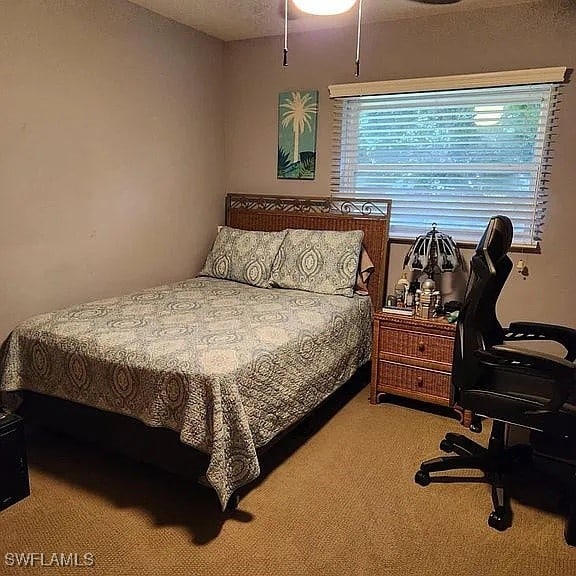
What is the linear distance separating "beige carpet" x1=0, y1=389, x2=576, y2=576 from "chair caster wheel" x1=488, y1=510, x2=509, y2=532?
1.0 inches

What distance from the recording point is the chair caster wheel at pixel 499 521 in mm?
2084

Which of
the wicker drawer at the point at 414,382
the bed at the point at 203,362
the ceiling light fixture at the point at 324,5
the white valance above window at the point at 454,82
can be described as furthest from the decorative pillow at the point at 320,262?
the ceiling light fixture at the point at 324,5

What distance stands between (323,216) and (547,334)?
5.75 feet

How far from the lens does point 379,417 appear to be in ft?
10.1

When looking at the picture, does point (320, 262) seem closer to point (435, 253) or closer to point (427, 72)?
point (435, 253)

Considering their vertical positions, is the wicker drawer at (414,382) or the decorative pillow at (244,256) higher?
the decorative pillow at (244,256)

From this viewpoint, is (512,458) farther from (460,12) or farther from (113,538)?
(460,12)

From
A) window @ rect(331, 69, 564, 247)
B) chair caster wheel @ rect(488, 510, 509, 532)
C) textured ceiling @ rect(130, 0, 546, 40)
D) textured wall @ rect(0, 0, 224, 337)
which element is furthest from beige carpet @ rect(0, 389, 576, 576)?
textured ceiling @ rect(130, 0, 546, 40)

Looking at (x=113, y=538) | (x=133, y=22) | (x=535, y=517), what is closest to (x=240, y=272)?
(x=133, y=22)

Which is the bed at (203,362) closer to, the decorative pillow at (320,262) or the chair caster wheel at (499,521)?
the decorative pillow at (320,262)

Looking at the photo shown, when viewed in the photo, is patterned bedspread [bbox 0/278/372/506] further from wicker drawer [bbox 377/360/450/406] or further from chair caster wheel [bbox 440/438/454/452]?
chair caster wheel [bbox 440/438/454/452]

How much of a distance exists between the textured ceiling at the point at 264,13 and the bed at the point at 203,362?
173cm

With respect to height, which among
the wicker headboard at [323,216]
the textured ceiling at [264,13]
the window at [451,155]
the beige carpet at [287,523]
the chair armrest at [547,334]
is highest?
the textured ceiling at [264,13]

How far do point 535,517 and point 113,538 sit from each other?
169 cm
